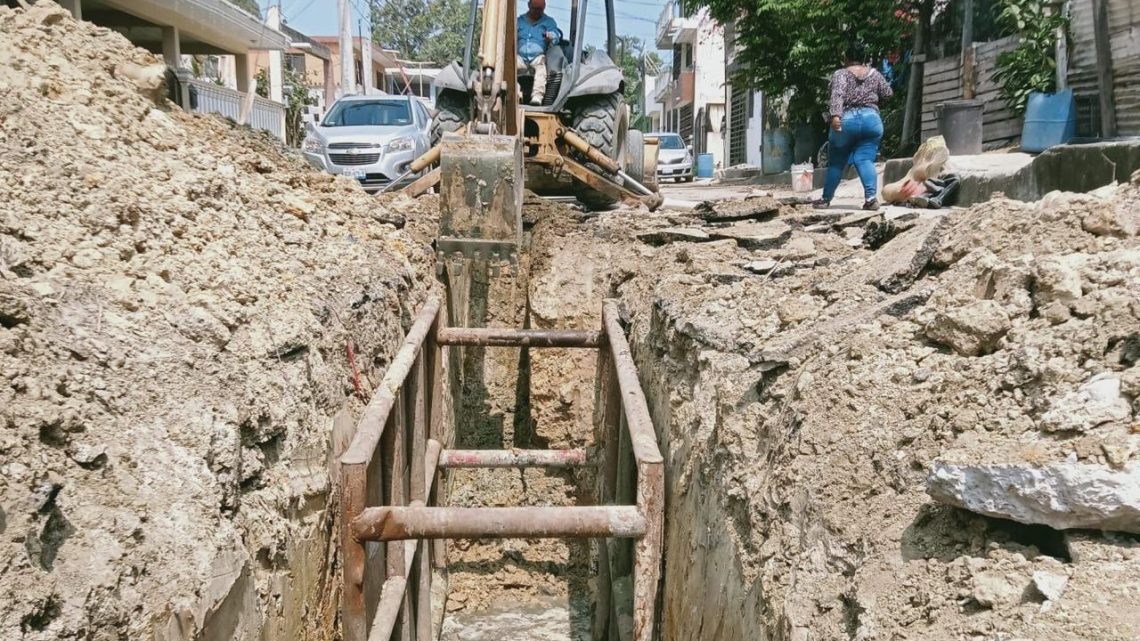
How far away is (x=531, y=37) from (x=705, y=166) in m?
20.3

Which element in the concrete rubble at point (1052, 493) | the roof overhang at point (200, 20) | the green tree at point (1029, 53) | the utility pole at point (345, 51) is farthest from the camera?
the utility pole at point (345, 51)

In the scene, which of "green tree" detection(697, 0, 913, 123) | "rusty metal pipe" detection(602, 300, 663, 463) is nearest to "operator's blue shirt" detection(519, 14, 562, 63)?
"rusty metal pipe" detection(602, 300, 663, 463)

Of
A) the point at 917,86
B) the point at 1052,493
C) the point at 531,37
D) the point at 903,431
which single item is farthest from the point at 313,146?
the point at 1052,493

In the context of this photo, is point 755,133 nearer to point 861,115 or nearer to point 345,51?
point 345,51

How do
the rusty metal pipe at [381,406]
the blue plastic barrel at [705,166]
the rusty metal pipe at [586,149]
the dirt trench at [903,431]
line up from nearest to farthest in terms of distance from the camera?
the dirt trench at [903,431] → the rusty metal pipe at [381,406] → the rusty metal pipe at [586,149] → the blue plastic barrel at [705,166]

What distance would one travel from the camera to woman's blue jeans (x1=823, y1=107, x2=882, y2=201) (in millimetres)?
7582

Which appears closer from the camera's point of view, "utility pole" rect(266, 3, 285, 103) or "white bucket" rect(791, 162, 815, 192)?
"white bucket" rect(791, 162, 815, 192)

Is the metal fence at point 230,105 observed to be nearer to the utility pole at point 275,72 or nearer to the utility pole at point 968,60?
the utility pole at point 275,72

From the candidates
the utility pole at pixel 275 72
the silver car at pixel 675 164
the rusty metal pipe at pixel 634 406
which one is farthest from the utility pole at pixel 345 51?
the rusty metal pipe at pixel 634 406

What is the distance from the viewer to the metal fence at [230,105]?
14702mm

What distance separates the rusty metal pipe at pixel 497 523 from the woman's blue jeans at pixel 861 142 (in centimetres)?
542

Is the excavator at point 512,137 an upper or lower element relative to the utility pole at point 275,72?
lower

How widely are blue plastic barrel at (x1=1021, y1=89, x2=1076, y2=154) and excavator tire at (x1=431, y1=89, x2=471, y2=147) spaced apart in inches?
232

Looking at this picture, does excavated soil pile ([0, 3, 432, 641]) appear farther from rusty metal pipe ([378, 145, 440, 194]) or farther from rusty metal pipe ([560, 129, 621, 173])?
rusty metal pipe ([560, 129, 621, 173])
